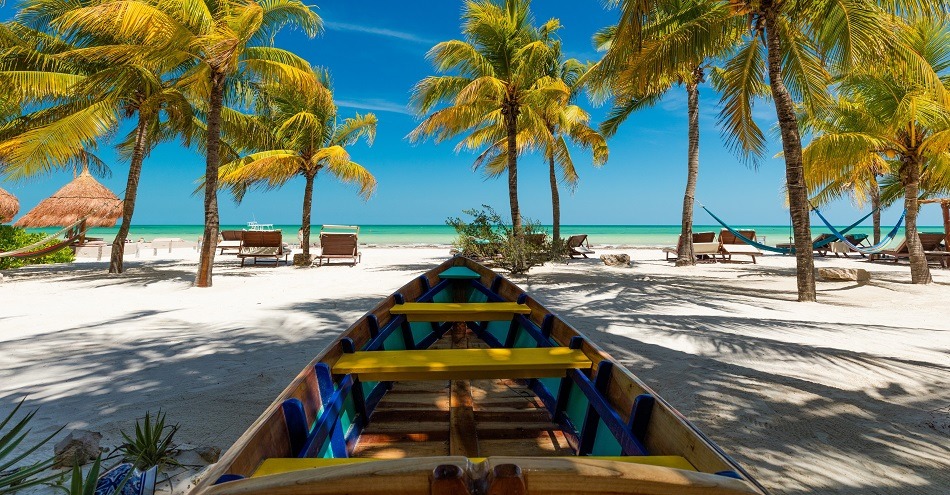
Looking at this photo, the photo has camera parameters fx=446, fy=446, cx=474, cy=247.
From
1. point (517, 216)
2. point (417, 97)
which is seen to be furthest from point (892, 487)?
point (417, 97)

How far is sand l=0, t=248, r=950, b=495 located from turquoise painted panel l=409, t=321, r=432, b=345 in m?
1.03

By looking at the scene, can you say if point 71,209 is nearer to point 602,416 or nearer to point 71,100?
point 71,100

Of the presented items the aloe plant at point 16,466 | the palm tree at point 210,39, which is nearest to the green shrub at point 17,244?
the palm tree at point 210,39

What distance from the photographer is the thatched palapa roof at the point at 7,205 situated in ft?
53.8

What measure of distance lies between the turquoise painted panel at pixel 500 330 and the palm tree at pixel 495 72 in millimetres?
7953

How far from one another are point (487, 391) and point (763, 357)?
2938 millimetres

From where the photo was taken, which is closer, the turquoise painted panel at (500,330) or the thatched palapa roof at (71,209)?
the turquoise painted panel at (500,330)

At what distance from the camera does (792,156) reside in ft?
24.1

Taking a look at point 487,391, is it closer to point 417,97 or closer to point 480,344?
point 480,344

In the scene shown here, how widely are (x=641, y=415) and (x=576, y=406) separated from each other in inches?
27.1

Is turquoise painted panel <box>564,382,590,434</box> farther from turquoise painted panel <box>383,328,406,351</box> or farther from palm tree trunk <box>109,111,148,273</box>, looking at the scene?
A: palm tree trunk <box>109,111,148,273</box>

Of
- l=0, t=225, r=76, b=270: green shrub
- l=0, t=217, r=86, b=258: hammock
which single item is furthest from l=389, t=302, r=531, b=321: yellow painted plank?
l=0, t=225, r=76, b=270: green shrub

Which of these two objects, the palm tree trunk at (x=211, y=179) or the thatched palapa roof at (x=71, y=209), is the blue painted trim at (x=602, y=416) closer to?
the palm tree trunk at (x=211, y=179)

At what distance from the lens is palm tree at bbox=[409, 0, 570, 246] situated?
1207 cm
